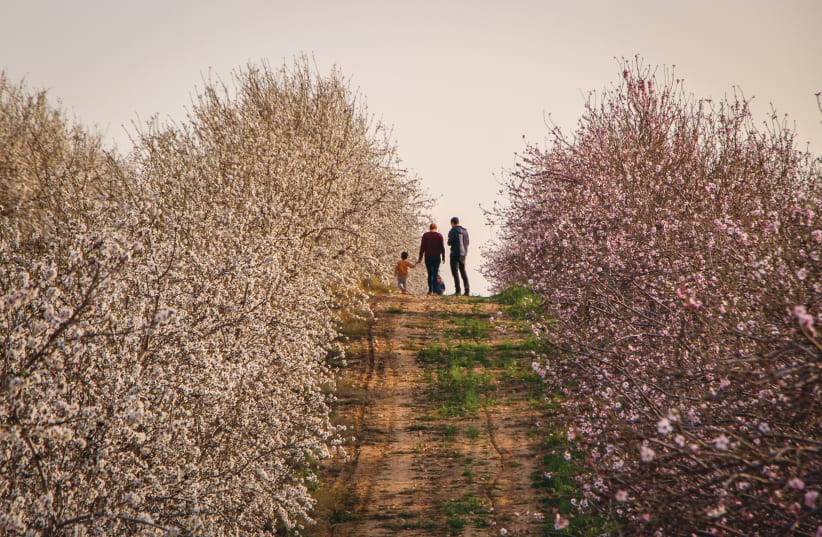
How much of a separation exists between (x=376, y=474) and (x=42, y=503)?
9424 millimetres

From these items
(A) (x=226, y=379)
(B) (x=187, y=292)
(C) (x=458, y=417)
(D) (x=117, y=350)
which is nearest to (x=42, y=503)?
(D) (x=117, y=350)

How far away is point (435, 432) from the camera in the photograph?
17703mm

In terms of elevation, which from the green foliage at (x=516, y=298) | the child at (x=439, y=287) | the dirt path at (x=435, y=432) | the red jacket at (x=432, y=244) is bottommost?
the dirt path at (x=435, y=432)

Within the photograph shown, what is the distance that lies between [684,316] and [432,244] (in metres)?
22.3

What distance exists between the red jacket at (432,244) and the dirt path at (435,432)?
142 inches

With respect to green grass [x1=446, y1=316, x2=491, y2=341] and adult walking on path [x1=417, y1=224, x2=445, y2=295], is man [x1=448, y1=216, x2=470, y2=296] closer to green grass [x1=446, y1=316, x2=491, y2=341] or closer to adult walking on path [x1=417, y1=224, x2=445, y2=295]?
adult walking on path [x1=417, y1=224, x2=445, y2=295]

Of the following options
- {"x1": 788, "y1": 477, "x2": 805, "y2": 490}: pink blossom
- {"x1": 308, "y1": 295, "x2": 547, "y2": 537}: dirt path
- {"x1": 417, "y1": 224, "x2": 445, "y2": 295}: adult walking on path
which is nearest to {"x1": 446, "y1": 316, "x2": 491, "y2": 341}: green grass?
{"x1": 308, "y1": 295, "x2": 547, "y2": 537}: dirt path

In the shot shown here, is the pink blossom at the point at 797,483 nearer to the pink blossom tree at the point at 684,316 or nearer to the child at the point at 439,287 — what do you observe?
the pink blossom tree at the point at 684,316

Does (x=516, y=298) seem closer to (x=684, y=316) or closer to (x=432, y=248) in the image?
(x=432, y=248)

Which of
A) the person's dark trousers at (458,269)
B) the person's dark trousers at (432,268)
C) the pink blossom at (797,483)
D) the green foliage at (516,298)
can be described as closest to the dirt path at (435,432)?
the green foliage at (516,298)

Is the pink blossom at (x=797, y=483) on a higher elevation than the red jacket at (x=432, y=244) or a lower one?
lower

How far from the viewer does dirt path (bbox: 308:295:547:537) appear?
13.5 metres

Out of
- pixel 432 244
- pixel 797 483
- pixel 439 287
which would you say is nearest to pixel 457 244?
pixel 432 244

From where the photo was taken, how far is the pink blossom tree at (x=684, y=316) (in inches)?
208
